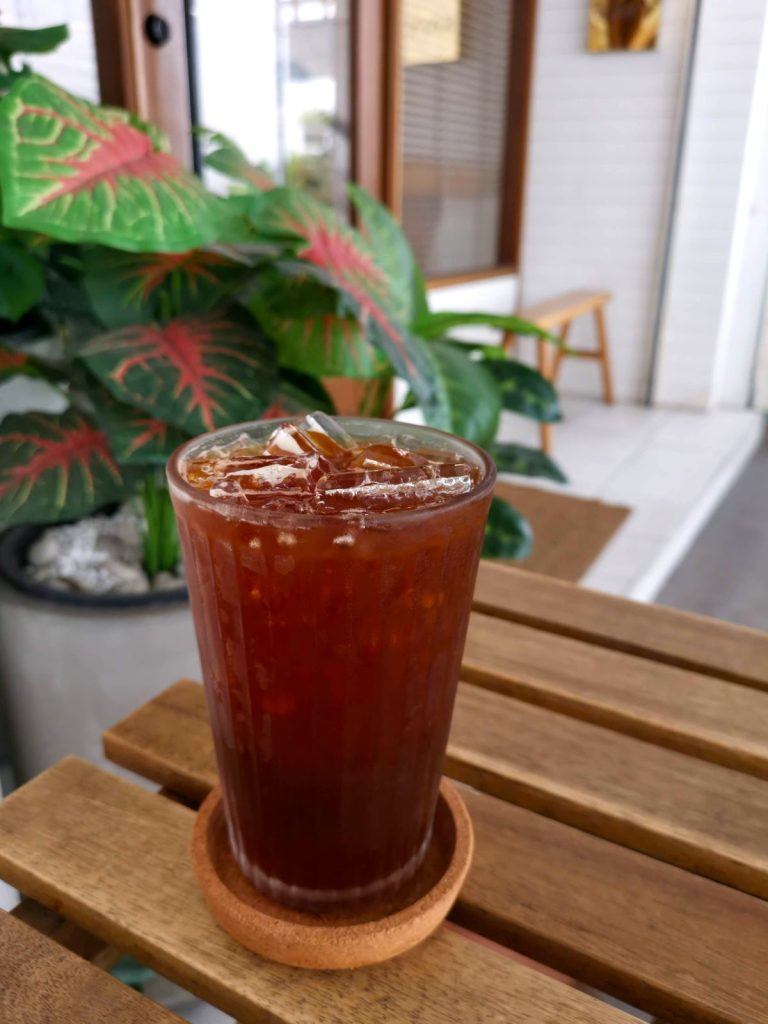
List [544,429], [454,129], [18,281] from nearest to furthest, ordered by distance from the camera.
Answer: [18,281] → [544,429] → [454,129]

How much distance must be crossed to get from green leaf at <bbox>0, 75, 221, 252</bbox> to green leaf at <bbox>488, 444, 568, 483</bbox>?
0.60 metres

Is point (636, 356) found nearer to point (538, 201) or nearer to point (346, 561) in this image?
point (538, 201)

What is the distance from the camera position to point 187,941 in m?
0.42

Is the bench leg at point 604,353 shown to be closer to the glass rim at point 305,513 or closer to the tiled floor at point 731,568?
the tiled floor at point 731,568

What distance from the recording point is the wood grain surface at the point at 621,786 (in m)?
0.50

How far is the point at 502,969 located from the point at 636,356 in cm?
418

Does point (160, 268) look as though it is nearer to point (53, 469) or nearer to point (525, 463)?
point (53, 469)

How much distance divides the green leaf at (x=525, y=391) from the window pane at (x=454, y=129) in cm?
225

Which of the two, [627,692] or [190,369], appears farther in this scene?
[190,369]

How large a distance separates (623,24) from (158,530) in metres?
3.80

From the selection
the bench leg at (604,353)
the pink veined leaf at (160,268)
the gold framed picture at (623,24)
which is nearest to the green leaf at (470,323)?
the pink veined leaf at (160,268)

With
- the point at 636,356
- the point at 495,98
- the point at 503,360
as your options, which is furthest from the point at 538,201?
the point at 503,360

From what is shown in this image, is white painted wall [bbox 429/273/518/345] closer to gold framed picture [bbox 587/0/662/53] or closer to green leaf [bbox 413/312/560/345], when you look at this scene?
gold framed picture [bbox 587/0/662/53]

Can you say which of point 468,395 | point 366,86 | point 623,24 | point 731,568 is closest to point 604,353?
point 623,24
